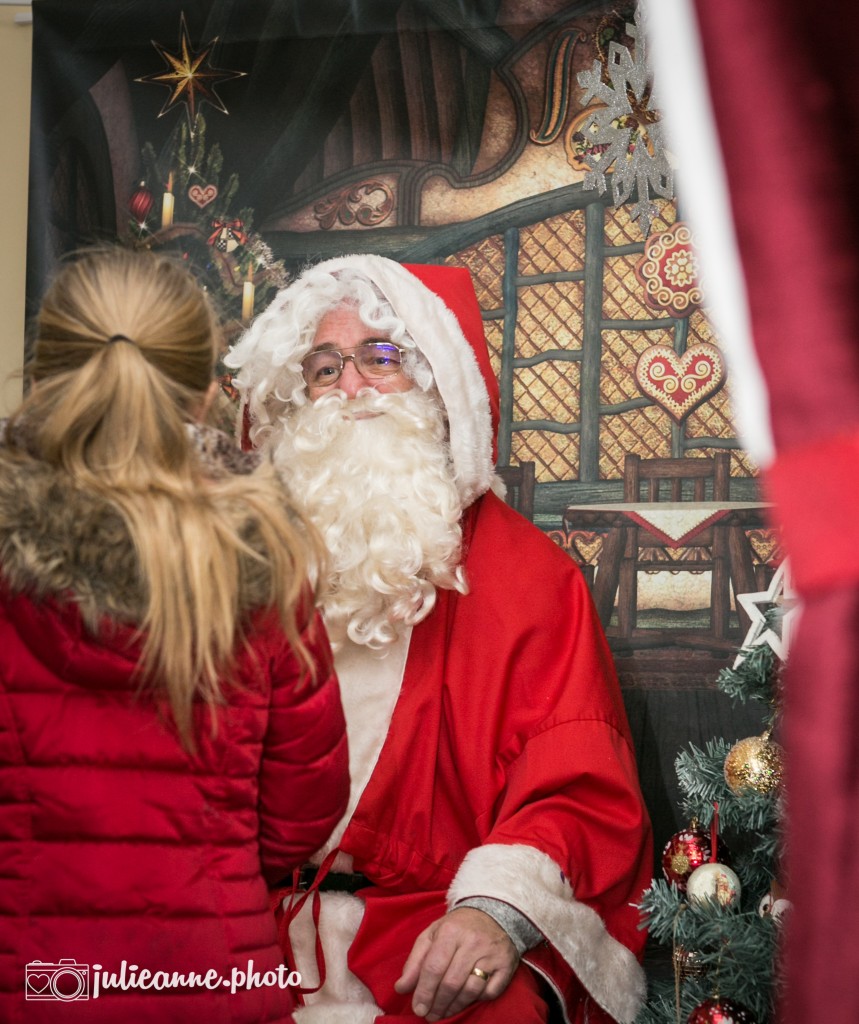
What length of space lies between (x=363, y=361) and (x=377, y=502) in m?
0.44

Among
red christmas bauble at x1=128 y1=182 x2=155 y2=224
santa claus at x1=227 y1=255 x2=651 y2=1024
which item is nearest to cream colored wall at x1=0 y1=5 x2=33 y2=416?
red christmas bauble at x1=128 y1=182 x2=155 y2=224

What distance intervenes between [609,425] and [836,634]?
9.72 feet

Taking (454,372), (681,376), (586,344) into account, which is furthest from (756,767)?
(586,344)

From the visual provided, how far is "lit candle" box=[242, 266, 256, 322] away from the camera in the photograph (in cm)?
379

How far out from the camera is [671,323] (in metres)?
3.54

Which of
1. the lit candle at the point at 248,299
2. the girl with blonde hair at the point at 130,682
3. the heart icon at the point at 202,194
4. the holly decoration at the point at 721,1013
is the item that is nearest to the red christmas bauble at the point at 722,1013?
the holly decoration at the point at 721,1013

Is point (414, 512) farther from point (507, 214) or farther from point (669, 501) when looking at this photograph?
point (507, 214)

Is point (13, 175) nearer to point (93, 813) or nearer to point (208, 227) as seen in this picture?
point (208, 227)

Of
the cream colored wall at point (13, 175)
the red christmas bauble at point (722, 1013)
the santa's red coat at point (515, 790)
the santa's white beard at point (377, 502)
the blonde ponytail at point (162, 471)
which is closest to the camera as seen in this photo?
the blonde ponytail at point (162, 471)

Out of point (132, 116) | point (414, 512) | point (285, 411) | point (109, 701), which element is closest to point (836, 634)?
point (109, 701)

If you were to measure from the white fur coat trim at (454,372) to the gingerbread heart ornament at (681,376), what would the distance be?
0.80 metres

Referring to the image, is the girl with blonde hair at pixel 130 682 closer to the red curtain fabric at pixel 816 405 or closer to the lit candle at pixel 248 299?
the red curtain fabric at pixel 816 405

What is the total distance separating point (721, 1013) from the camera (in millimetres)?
2027

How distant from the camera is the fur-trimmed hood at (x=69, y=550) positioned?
5.06 ft
